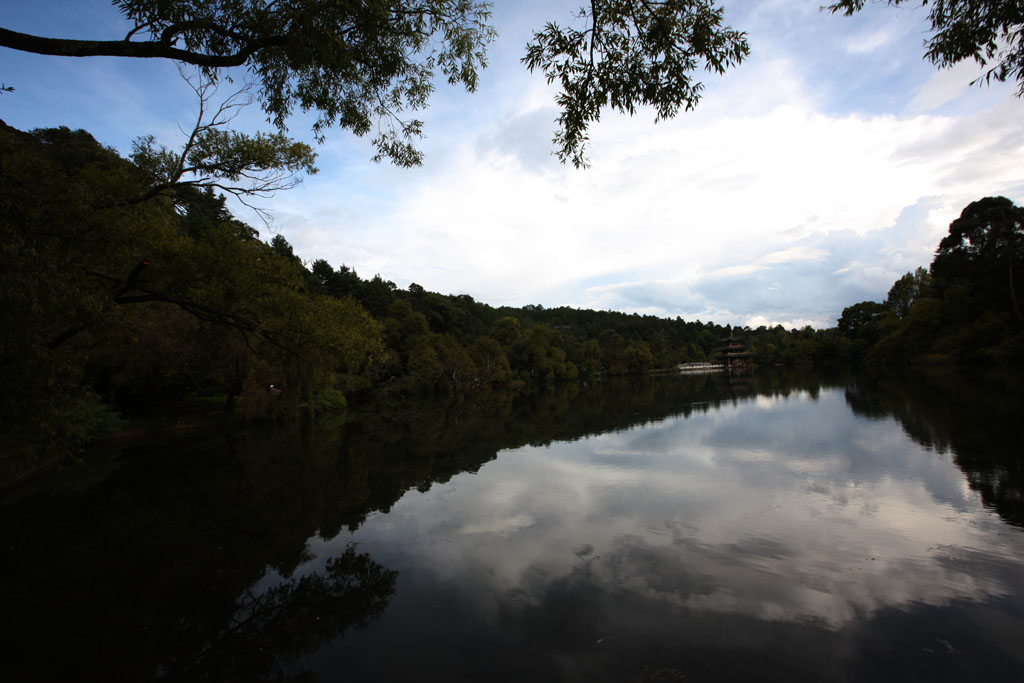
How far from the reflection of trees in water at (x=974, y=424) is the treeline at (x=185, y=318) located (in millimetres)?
A: 12400

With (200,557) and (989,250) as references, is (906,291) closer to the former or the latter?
(989,250)

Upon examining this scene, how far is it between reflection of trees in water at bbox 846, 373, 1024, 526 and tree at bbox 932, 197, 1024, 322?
1579 centimetres

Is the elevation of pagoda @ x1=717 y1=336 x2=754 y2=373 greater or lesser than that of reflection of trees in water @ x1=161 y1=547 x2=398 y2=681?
greater

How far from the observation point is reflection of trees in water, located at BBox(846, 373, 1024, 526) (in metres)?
8.47

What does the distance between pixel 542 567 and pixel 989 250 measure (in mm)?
51332

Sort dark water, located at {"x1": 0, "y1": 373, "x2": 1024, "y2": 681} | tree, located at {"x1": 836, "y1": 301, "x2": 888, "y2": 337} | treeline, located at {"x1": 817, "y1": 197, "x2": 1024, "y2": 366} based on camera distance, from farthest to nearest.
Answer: tree, located at {"x1": 836, "y1": 301, "x2": 888, "y2": 337} → treeline, located at {"x1": 817, "y1": 197, "x2": 1024, "y2": 366} → dark water, located at {"x1": 0, "y1": 373, "x2": 1024, "y2": 681}

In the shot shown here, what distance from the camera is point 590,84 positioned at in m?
5.38

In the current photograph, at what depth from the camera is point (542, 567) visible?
6484mm

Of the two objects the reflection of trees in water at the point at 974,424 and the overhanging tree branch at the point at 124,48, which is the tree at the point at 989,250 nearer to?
the reflection of trees in water at the point at 974,424

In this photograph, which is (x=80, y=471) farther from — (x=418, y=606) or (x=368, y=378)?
(x=368, y=378)

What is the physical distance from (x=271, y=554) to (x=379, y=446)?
9.53 metres

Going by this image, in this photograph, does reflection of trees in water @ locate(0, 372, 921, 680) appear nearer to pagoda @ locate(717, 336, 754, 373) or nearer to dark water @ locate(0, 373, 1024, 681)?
dark water @ locate(0, 373, 1024, 681)

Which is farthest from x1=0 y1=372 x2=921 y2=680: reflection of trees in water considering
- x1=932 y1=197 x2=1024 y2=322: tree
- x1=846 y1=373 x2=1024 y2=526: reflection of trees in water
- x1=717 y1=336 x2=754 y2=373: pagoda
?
x1=717 y1=336 x2=754 y2=373: pagoda

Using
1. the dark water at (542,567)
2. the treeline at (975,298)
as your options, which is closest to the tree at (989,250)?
the treeline at (975,298)
